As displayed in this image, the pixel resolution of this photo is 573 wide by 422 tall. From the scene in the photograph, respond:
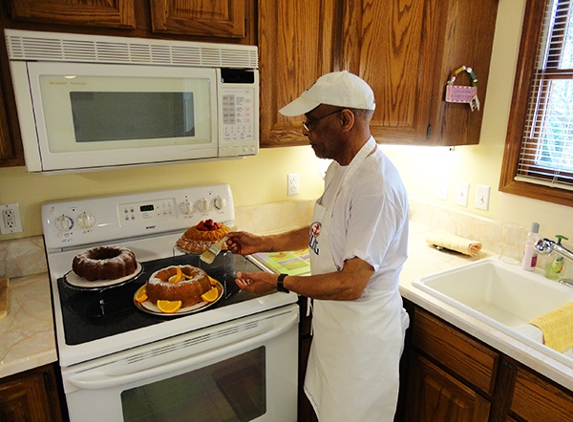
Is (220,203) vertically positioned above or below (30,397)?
above

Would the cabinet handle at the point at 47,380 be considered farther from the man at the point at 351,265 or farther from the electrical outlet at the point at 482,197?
the electrical outlet at the point at 482,197

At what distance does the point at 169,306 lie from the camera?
126cm

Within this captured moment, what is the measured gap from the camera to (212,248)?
1518mm

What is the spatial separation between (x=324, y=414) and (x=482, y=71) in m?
1.46

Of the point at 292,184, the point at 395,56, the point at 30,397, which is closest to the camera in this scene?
the point at 30,397

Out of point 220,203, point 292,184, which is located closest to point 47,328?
point 220,203

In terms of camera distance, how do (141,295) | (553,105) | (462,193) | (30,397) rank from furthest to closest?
(462,193), (553,105), (141,295), (30,397)

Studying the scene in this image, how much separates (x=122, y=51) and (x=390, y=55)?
3.36 feet

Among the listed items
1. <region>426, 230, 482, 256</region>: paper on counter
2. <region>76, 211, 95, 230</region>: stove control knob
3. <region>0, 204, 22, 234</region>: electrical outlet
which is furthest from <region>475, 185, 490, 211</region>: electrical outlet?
<region>0, 204, 22, 234</region>: electrical outlet

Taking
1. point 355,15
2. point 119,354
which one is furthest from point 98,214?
point 355,15

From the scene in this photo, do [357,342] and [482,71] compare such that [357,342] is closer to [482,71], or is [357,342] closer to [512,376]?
[512,376]

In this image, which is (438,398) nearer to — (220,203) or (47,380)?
(220,203)

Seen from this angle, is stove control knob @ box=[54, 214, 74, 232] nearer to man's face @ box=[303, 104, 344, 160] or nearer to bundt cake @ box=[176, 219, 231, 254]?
bundt cake @ box=[176, 219, 231, 254]

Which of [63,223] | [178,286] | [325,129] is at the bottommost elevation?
[178,286]
